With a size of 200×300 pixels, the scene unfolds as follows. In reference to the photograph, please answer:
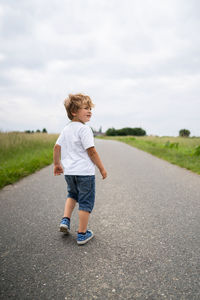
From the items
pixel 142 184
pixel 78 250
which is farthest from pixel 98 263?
pixel 142 184

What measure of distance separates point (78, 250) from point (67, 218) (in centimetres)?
43

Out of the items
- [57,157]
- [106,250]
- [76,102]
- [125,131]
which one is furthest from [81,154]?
[125,131]

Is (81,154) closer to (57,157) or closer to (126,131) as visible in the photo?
(57,157)

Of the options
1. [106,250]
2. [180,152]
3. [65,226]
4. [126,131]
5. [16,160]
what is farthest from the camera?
[126,131]

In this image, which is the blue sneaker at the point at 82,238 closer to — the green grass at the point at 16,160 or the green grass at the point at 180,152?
the green grass at the point at 16,160

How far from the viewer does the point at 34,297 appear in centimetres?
160

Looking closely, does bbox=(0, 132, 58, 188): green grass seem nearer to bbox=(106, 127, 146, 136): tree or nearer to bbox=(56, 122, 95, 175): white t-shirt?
bbox=(56, 122, 95, 175): white t-shirt

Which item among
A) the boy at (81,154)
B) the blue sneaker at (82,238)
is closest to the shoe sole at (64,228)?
the boy at (81,154)

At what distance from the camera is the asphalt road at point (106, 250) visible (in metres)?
1.69

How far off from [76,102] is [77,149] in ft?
1.69

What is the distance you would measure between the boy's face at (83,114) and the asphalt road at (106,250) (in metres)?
1.39

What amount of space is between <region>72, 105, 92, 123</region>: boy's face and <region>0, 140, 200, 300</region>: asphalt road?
4.58ft

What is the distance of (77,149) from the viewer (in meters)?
2.39

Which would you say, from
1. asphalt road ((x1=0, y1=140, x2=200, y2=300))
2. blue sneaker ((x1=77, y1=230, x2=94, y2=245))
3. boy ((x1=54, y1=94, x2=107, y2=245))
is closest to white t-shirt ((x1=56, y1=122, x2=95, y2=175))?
boy ((x1=54, y1=94, x2=107, y2=245))
